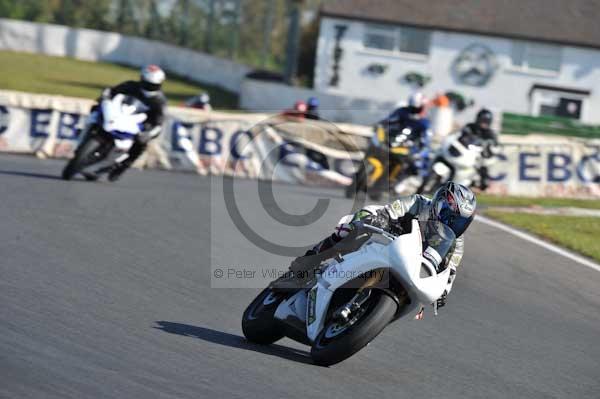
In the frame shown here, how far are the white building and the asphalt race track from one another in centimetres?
2946

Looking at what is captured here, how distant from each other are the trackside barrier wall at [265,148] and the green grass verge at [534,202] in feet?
1.56

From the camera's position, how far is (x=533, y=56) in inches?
1672

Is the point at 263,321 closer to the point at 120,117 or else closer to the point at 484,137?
the point at 120,117

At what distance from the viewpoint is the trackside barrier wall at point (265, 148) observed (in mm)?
18219

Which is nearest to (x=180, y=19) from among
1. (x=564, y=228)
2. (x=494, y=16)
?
(x=494, y=16)

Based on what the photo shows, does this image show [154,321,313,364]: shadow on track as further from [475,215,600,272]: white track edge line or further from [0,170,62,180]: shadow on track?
[0,170,62,180]: shadow on track

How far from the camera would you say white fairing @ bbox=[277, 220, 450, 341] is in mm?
6156

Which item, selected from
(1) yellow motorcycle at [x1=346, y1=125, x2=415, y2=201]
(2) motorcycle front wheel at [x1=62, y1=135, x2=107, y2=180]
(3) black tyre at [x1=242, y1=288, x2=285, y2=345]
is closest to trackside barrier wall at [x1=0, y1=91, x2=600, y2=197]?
(1) yellow motorcycle at [x1=346, y1=125, x2=415, y2=201]

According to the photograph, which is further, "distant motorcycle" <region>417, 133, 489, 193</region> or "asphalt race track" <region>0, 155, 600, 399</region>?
"distant motorcycle" <region>417, 133, 489, 193</region>

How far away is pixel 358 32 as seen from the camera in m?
43.0

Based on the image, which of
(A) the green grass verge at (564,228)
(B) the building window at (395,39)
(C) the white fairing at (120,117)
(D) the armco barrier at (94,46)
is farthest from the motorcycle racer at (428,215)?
(D) the armco barrier at (94,46)

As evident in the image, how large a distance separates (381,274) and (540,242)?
7.88 meters

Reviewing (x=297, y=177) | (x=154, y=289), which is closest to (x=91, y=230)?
(x=154, y=289)

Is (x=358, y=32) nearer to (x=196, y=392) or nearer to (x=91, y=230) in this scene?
(x=91, y=230)
